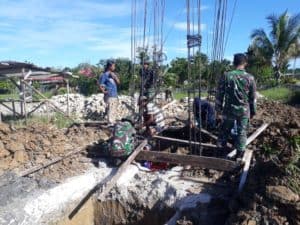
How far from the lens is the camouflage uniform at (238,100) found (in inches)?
215

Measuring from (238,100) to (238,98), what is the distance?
3cm

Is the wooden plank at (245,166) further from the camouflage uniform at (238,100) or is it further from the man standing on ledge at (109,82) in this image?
the man standing on ledge at (109,82)

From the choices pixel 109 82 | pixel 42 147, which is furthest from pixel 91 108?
pixel 42 147

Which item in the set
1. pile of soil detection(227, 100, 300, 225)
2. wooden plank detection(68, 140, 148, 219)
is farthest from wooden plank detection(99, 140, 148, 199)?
pile of soil detection(227, 100, 300, 225)

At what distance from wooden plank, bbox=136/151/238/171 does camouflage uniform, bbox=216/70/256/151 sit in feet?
0.94

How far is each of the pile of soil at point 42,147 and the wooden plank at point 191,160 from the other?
3.69ft

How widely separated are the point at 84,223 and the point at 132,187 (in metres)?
0.84

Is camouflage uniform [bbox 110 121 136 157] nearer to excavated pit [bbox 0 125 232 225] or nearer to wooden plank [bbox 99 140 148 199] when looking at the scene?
wooden plank [bbox 99 140 148 199]

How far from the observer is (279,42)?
81.3 feet

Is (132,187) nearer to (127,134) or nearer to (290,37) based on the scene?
(127,134)

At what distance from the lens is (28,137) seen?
749 cm

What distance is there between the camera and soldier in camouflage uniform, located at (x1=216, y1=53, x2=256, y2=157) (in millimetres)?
5449

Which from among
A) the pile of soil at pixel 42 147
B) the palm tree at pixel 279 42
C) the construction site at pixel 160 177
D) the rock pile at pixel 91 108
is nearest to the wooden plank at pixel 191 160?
A: the construction site at pixel 160 177

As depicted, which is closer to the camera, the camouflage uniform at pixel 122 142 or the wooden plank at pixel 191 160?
the wooden plank at pixel 191 160
